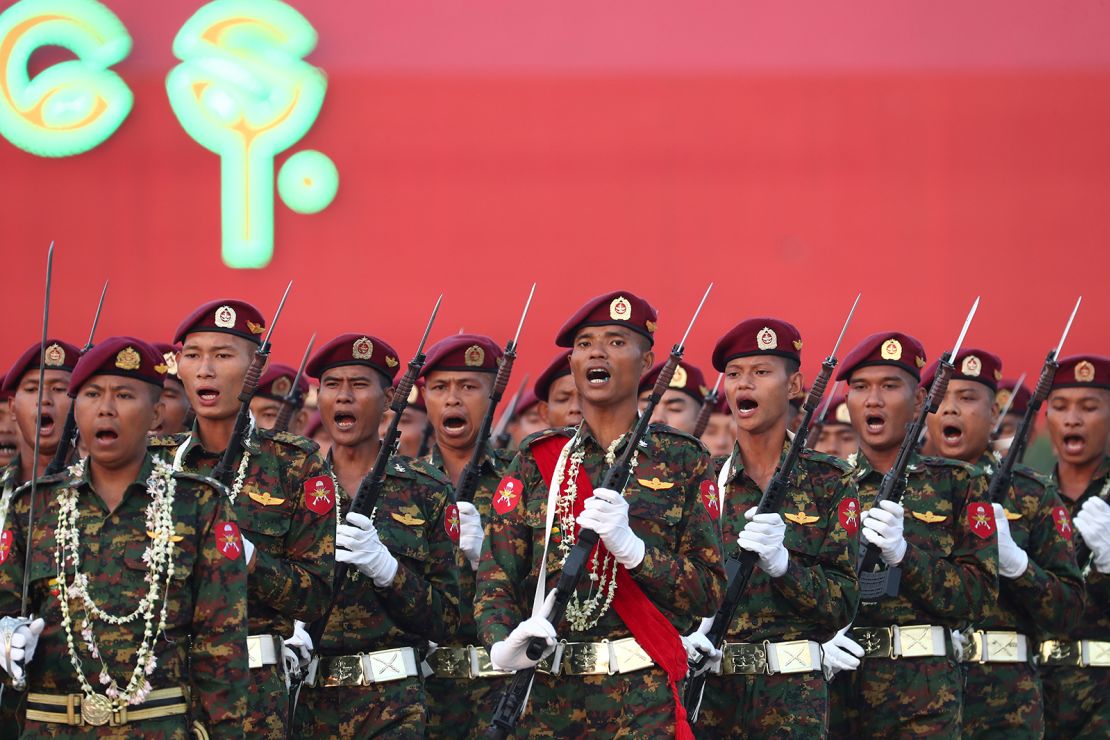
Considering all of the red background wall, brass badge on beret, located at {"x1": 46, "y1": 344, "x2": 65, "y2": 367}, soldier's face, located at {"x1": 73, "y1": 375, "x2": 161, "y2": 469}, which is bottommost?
soldier's face, located at {"x1": 73, "y1": 375, "x2": 161, "y2": 469}

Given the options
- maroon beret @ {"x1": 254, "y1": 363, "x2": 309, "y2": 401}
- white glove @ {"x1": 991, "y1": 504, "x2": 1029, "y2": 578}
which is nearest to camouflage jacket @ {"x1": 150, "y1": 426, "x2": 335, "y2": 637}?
maroon beret @ {"x1": 254, "y1": 363, "x2": 309, "y2": 401}

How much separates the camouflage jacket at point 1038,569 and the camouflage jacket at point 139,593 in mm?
3746

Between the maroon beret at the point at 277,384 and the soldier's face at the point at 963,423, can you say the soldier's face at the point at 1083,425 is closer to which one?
the soldier's face at the point at 963,423

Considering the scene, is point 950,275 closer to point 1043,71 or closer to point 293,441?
point 1043,71

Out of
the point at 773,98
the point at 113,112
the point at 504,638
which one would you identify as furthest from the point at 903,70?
the point at 504,638

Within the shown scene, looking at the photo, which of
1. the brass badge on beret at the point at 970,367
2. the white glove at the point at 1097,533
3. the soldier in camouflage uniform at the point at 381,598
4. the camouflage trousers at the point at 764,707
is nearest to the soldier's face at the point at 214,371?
the soldier in camouflage uniform at the point at 381,598

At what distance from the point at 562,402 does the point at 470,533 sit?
3.98 ft

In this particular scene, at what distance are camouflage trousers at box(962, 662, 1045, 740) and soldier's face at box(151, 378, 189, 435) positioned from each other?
3.64m

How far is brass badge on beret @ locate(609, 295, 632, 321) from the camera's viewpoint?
229 inches

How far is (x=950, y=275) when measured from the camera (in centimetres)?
1394

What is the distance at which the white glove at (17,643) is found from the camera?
4984mm

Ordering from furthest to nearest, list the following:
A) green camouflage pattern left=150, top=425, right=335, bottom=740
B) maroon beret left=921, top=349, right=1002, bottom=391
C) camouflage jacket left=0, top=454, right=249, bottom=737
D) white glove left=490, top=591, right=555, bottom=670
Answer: maroon beret left=921, top=349, right=1002, bottom=391, green camouflage pattern left=150, top=425, right=335, bottom=740, white glove left=490, top=591, right=555, bottom=670, camouflage jacket left=0, top=454, right=249, bottom=737

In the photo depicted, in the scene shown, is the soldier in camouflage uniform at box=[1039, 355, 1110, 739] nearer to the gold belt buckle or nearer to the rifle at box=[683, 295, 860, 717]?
the gold belt buckle

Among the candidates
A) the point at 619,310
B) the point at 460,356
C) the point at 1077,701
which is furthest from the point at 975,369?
the point at 619,310
